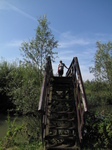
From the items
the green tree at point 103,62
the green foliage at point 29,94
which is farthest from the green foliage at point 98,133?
the green tree at point 103,62

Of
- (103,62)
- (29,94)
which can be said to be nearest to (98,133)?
(29,94)

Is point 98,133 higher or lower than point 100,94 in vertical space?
lower

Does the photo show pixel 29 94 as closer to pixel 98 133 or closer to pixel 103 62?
pixel 98 133

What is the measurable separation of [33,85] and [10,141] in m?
2.59

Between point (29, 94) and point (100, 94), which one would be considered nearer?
point (29, 94)

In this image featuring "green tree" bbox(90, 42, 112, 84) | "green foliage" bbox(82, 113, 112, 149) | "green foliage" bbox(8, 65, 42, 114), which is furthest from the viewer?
"green tree" bbox(90, 42, 112, 84)

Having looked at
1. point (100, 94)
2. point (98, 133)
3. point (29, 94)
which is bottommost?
point (98, 133)

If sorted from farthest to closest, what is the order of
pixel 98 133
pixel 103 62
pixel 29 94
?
pixel 103 62 < pixel 29 94 < pixel 98 133

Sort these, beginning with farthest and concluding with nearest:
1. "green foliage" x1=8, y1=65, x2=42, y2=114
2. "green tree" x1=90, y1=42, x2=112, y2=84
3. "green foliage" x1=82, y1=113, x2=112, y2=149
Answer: "green tree" x1=90, y1=42, x2=112, y2=84
"green foliage" x1=8, y1=65, x2=42, y2=114
"green foliage" x1=82, y1=113, x2=112, y2=149

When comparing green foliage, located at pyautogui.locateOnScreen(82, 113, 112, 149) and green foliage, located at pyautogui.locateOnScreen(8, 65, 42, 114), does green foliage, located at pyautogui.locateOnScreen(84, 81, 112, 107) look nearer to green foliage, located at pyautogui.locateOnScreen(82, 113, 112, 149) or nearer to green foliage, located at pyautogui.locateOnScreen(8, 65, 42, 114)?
green foliage, located at pyautogui.locateOnScreen(8, 65, 42, 114)

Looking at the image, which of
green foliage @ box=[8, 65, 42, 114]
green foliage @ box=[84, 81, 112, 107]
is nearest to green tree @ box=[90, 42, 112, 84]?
green foliage @ box=[84, 81, 112, 107]

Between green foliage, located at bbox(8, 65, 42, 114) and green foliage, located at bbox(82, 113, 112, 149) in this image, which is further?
green foliage, located at bbox(8, 65, 42, 114)

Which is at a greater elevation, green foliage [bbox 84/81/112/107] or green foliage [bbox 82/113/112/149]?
green foliage [bbox 84/81/112/107]

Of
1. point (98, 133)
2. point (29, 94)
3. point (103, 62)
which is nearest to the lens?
point (98, 133)
